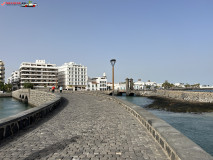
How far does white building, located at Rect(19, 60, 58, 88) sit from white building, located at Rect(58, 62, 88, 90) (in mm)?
7302

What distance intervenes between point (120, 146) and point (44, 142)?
7.79ft

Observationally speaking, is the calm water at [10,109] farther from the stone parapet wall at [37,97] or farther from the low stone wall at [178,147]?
the low stone wall at [178,147]

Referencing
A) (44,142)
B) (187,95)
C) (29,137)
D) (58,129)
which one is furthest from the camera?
(187,95)

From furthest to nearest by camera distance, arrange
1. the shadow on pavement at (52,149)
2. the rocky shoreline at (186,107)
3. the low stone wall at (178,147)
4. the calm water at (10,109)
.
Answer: the rocky shoreline at (186,107)
the calm water at (10,109)
the shadow on pavement at (52,149)
the low stone wall at (178,147)

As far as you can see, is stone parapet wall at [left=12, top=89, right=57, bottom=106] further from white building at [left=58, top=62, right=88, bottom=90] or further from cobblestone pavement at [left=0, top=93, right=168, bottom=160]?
white building at [left=58, top=62, right=88, bottom=90]

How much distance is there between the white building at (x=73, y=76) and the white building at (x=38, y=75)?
7.30 metres

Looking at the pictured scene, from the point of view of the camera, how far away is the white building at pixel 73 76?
343 ft

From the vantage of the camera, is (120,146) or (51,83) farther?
(51,83)

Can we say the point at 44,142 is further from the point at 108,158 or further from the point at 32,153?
the point at 108,158

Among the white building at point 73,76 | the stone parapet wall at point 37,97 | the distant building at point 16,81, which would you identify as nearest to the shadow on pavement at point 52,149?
the stone parapet wall at point 37,97

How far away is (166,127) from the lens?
5.46 meters

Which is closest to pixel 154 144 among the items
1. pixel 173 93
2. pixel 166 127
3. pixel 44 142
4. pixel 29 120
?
pixel 166 127

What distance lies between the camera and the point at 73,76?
10681cm

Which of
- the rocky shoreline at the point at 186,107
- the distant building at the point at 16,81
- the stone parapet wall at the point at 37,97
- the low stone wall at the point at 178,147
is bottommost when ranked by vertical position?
the rocky shoreline at the point at 186,107
